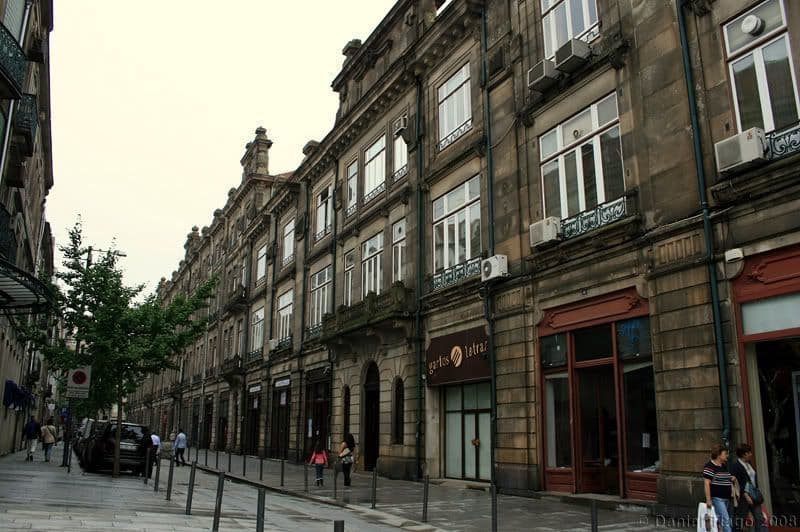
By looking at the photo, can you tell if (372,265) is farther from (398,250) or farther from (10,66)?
(10,66)

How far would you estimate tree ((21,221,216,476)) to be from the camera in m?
22.5

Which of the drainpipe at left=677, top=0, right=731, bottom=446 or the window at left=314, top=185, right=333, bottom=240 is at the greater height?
the window at left=314, top=185, right=333, bottom=240

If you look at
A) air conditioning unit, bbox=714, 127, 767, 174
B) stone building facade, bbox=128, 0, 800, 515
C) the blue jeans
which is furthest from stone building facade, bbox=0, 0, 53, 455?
air conditioning unit, bbox=714, 127, 767, 174

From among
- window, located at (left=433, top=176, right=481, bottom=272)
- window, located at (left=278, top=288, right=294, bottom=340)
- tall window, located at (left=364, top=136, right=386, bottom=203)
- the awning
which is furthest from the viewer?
window, located at (left=278, top=288, right=294, bottom=340)

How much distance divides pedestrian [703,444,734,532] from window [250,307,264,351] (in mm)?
31496

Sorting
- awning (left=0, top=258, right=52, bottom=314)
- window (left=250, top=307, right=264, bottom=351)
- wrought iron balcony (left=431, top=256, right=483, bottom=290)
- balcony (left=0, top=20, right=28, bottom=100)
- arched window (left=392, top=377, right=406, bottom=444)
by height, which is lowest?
arched window (left=392, top=377, right=406, bottom=444)

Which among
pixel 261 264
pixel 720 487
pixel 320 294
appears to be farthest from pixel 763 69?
pixel 261 264

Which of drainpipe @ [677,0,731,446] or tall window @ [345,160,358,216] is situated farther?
tall window @ [345,160,358,216]

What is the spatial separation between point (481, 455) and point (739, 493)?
9634mm

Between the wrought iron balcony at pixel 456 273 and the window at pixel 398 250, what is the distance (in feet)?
7.85

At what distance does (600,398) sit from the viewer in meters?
14.9

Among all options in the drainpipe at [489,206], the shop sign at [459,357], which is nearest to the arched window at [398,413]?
the shop sign at [459,357]

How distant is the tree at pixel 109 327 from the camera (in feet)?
73.7

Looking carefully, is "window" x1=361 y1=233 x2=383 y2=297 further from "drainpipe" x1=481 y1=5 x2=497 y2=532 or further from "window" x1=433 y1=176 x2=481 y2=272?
"drainpipe" x1=481 y1=5 x2=497 y2=532
